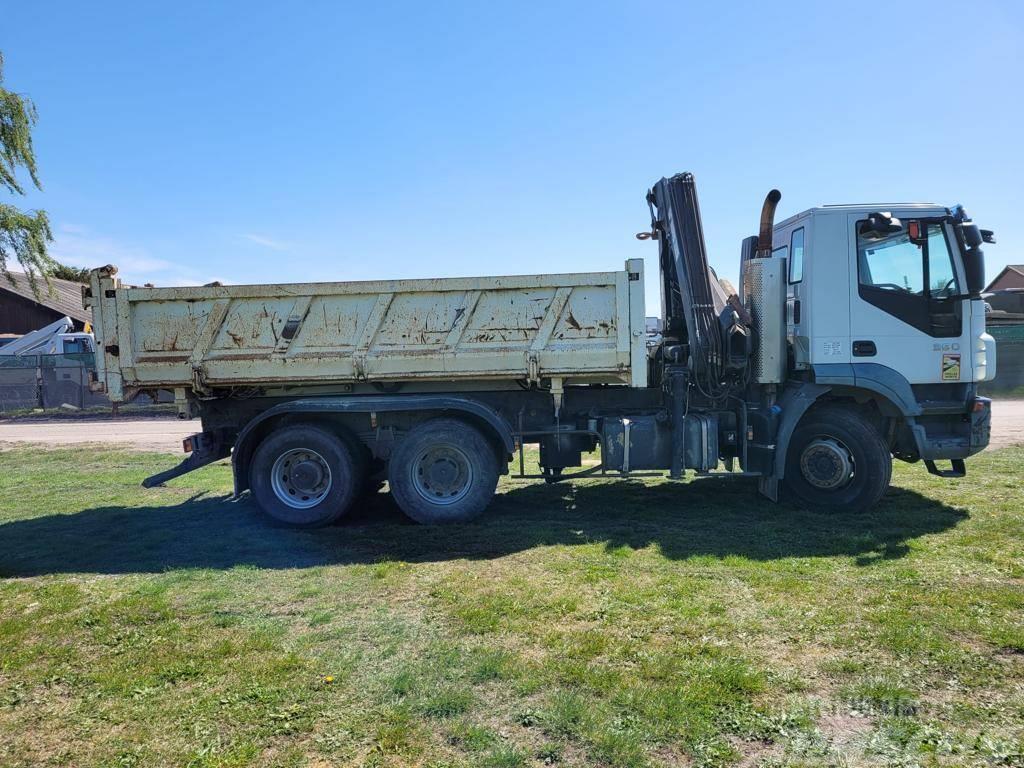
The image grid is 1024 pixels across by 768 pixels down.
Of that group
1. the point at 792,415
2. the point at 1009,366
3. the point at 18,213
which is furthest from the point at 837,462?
the point at 1009,366

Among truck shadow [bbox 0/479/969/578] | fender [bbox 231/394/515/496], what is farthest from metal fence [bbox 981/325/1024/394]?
fender [bbox 231/394/515/496]

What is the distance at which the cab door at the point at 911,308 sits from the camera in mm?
6902

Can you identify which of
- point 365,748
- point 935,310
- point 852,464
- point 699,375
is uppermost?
point 935,310

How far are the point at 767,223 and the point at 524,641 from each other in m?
5.50

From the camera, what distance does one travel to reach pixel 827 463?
279 inches

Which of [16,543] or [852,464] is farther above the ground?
[852,464]

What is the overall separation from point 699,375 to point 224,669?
17.5 ft

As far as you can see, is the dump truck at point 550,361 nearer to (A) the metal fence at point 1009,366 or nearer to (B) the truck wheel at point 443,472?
(B) the truck wheel at point 443,472

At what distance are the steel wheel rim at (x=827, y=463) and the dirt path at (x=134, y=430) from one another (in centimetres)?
585

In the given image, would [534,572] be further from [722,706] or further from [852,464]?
[852,464]

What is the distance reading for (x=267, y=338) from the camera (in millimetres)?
6953

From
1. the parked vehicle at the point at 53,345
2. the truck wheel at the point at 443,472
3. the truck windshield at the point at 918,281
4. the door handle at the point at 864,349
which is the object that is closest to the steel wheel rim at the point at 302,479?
the truck wheel at the point at 443,472

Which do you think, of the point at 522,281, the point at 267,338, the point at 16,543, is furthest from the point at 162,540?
the point at 522,281

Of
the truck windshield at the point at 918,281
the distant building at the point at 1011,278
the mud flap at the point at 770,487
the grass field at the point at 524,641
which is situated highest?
the distant building at the point at 1011,278
